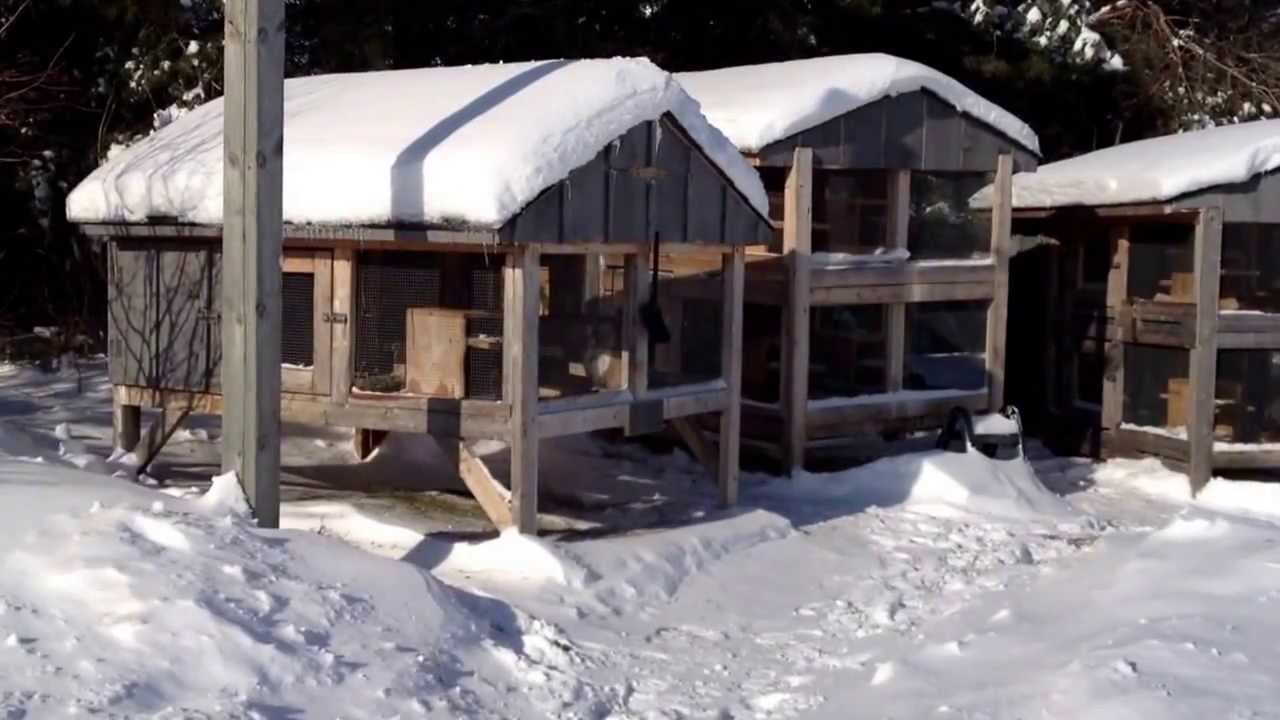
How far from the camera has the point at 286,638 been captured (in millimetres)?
6477

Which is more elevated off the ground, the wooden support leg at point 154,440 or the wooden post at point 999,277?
the wooden post at point 999,277

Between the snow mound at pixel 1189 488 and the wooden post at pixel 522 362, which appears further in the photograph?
the snow mound at pixel 1189 488

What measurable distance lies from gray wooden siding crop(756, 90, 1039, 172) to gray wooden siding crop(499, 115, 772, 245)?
1961 mm

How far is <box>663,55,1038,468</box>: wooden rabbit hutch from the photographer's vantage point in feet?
42.2

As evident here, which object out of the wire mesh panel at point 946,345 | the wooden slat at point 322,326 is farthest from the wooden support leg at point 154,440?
the wire mesh panel at point 946,345

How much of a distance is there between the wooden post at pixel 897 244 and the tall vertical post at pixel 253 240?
260 inches

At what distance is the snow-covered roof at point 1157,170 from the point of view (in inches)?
536

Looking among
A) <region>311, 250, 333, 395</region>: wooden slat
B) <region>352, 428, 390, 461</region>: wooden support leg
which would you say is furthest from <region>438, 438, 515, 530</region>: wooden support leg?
<region>352, 428, 390, 461</region>: wooden support leg

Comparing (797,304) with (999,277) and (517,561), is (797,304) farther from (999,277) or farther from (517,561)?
(517,561)

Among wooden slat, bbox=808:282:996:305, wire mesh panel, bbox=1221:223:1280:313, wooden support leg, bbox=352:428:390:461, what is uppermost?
wire mesh panel, bbox=1221:223:1280:313

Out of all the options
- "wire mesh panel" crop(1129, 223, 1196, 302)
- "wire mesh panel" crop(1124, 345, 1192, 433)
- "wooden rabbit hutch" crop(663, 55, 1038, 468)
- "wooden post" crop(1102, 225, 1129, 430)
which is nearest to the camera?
Result: "wooden rabbit hutch" crop(663, 55, 1038, 468)

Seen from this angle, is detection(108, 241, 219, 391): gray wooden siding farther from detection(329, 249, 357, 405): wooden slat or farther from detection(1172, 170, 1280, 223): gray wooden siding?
detection(1172, 170, 1280, 223): gray wooden siding

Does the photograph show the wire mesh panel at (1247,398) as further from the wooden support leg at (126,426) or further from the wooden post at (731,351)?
the wooden support leg at (126,426)

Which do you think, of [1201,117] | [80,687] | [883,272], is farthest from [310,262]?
[1201,117]
